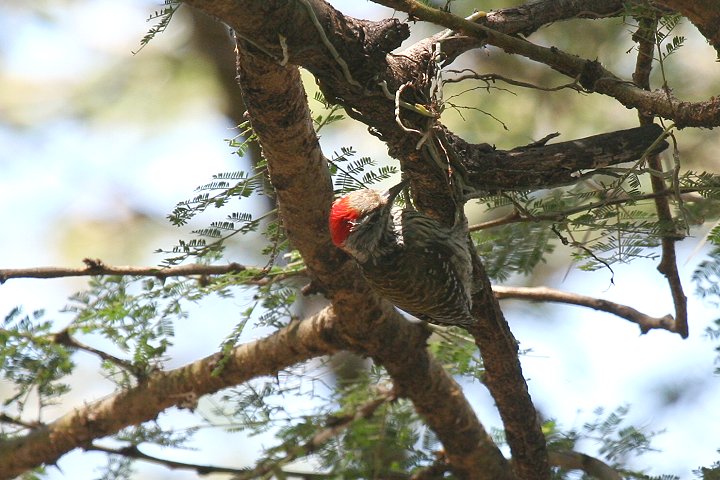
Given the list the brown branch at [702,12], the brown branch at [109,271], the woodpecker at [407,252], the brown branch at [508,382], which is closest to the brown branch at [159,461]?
the brown branch at [109,271]

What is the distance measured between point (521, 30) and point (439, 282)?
859 mm

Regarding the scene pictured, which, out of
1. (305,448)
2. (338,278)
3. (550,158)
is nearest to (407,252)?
(338,278)

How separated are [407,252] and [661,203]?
0.91 meters

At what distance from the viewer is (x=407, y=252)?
268cm

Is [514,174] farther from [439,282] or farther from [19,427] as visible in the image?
[19,427]

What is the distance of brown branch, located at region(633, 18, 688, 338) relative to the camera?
7.29ft

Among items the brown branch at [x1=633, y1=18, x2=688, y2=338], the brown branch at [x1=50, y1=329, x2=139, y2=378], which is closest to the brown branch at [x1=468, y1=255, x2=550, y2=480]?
the brown branch at [x1=633, y1=18, x2=688, y2=338]

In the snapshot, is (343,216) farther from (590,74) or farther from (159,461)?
(159,461)

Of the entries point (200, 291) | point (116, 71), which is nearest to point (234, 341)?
point (200, 291)

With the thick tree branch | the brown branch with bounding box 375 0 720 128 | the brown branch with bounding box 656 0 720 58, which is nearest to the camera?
the brown branch with bounding box 656 0 720 58

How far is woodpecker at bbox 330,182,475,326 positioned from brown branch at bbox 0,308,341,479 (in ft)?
1.89

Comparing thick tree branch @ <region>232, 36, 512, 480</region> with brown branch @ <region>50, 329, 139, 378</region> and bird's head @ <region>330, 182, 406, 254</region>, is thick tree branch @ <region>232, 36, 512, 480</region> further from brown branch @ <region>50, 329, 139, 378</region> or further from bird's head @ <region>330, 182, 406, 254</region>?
brown branch @ <region>50, 329, 139, 378</region>

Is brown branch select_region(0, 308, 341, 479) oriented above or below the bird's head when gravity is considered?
below

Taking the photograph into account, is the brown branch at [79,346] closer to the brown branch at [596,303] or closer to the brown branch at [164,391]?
the brown branch at [164,391]
